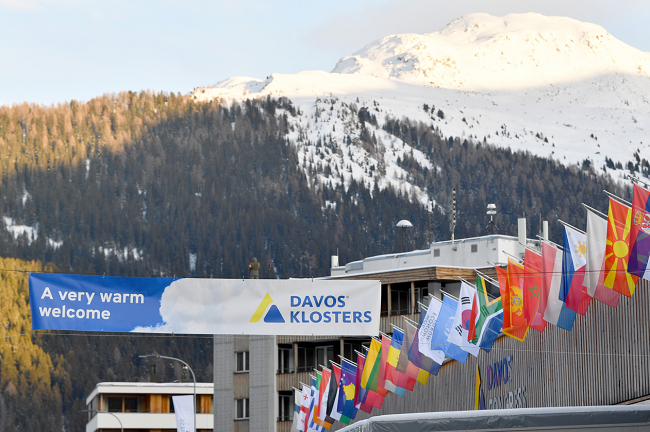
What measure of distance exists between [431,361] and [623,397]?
7539 mm

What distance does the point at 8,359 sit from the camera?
542 feet

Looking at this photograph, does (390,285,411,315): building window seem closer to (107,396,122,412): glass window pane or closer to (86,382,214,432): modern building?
(86,382,214,432): modern building

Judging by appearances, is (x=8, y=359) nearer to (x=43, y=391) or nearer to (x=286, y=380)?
(x=43, y=391)

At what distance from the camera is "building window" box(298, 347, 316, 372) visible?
5481cm

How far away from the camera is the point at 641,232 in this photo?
17.8 meters

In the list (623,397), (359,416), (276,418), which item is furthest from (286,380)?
(623,397)

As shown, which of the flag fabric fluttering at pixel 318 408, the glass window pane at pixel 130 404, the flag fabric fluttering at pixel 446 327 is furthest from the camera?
the glass window pane at pixel 130 404

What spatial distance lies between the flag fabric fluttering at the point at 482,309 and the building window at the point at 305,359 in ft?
104

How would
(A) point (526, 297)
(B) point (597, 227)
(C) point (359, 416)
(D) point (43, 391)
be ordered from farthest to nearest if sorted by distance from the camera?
(D) point (43, 391)
(C) point (359, 416)
(A) point (526, 297)
(B) point (597, 227)

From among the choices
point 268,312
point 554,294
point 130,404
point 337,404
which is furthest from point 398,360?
point 130,404

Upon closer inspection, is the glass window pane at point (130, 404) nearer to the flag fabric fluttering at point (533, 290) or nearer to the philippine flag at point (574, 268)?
the flag fabric fluttering at point (533, 290)

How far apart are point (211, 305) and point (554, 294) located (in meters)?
7.27

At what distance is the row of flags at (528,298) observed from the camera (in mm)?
18266

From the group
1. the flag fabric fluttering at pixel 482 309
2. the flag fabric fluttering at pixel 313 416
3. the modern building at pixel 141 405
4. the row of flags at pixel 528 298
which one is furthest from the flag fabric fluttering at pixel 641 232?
the modern building at pixel 141 405
